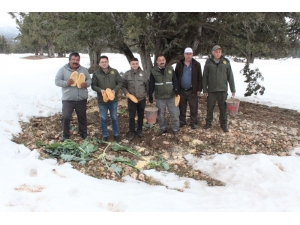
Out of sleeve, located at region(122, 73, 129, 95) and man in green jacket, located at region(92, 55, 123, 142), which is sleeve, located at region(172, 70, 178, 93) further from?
man in green jacket, located at region(92, 55, 123, 142)

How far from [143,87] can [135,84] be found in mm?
180

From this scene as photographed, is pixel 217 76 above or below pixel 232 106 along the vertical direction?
above

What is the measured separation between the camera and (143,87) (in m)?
5.23

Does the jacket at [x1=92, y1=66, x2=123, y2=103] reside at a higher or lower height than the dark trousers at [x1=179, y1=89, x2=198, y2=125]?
higher

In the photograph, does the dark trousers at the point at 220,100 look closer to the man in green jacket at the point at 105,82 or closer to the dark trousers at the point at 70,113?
the man in green jacket at the point at 105,82

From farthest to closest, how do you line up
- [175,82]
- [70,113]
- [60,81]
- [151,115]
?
[151,115]
[175,82]
[70,113]
[60,81]

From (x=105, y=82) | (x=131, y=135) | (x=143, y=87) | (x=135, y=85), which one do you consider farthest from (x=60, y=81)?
(x=131, y=135)

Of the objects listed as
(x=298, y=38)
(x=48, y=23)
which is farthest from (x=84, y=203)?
(x=298, y=38)

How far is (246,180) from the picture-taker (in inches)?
154

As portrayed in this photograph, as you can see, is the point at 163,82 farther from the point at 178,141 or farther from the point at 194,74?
the point at 178,141

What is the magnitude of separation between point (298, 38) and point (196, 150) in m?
4.69

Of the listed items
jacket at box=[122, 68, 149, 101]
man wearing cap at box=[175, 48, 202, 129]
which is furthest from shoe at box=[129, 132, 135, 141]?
man wearing cap at box=[175, 48, 202, 129]

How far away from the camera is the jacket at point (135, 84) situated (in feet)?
17.0

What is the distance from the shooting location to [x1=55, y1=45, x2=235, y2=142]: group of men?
4938 mm
